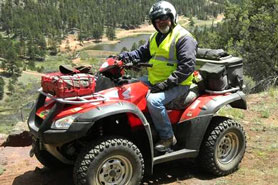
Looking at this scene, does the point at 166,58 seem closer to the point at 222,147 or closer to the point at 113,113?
the point at 113,113

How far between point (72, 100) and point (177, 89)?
1529 mm

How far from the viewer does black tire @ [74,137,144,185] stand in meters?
4.46

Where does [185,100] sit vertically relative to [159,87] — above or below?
below

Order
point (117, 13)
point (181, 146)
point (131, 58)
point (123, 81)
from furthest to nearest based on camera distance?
point (117, 13) → point (131, 58) → point (181, 146) → point (123, 81)

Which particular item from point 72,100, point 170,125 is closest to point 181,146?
point 170,125

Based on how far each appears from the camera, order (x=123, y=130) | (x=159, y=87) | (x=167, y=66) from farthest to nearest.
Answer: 1. (x=167, y=66)
2. (x=123, y=130)
3. (x=159, y=87)

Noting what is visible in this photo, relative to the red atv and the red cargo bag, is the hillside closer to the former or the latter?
the red atv

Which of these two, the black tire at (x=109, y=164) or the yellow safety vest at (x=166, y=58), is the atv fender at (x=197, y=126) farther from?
the black tire at (x=109, y=164)

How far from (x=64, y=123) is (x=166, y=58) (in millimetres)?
1736

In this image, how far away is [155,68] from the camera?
5348 millimetres

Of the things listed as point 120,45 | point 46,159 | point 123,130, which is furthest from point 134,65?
point 120,45

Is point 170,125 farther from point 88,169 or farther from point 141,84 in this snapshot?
point 88,169

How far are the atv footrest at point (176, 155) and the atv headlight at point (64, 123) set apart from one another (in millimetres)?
1378

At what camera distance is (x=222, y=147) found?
5.89m
